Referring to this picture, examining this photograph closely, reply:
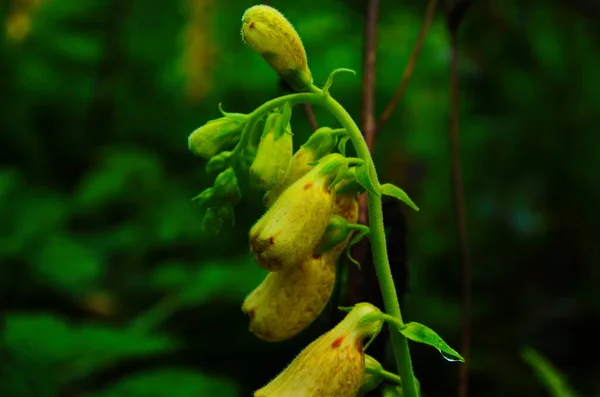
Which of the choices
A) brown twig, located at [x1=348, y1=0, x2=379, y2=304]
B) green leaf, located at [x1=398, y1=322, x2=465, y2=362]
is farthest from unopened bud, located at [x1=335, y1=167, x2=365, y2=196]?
brown twig, located at [x1=348, y1=0, x2=379, y2=304]

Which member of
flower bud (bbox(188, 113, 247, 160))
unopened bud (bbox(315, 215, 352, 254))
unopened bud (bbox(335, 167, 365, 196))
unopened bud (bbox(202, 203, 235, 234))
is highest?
flower bud (bbox(188, 113, 247, 160))

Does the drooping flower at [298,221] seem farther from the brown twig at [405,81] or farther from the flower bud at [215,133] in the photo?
the brown twig at [405,81]

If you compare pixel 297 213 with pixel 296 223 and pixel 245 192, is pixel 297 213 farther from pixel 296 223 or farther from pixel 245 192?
pixel 245 192

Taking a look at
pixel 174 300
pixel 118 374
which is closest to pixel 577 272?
pixel 174 300

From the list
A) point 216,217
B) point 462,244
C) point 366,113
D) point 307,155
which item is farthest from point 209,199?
point 462,244

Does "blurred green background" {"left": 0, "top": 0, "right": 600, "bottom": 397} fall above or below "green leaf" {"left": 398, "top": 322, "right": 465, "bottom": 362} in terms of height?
below

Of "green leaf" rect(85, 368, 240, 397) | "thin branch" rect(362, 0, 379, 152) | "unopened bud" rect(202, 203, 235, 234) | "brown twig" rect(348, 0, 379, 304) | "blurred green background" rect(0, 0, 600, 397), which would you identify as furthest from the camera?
"blurred green background" rect(0, 0, 600, 397)

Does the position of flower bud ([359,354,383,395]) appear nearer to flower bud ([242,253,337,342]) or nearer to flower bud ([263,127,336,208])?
flower bud ([242,253,337,342])
